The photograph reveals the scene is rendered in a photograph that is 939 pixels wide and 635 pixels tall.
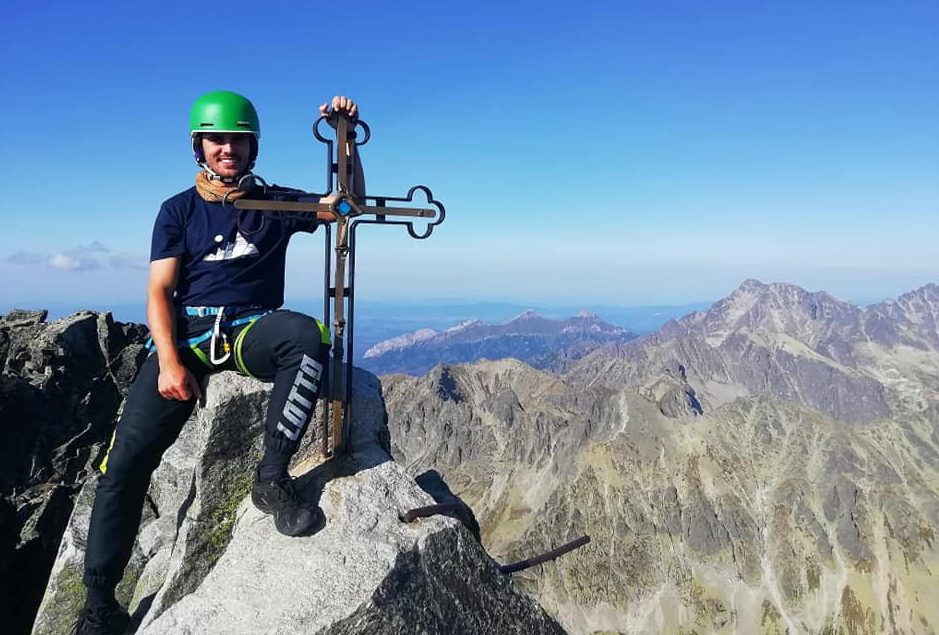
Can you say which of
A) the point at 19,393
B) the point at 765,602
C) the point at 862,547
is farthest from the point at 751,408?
the point at 19,393

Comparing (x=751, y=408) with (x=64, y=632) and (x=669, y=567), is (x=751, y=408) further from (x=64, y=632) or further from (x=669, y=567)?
(x=64, y=632)

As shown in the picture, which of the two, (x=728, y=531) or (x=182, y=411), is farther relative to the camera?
(x=728, y=531)

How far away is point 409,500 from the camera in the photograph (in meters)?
6.38

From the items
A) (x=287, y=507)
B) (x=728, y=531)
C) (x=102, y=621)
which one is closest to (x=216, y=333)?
(x=287, y=507)

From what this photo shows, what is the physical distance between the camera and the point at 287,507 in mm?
5758

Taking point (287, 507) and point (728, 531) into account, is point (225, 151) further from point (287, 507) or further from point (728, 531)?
point (728, 531)

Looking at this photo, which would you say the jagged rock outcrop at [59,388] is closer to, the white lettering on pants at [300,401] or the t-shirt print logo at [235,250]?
the t-shirt print logo at [235,250]

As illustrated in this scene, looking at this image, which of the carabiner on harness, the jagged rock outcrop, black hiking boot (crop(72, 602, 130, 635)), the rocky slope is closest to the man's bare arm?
the carabiner on harness

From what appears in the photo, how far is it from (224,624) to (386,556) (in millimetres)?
1389

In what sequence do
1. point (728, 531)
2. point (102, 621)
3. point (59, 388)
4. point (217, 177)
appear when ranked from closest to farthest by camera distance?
point (102, 621)
point (217, 177)
point (59, 388)
point (728, 531)

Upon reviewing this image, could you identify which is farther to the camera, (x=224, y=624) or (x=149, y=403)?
(x=149, y=403)

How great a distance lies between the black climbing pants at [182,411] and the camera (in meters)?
6.05

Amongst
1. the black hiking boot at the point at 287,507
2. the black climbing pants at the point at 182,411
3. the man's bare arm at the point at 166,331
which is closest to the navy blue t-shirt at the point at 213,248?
the man's bare arm at the point at 166,331

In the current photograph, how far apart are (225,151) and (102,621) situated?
4832 mm
